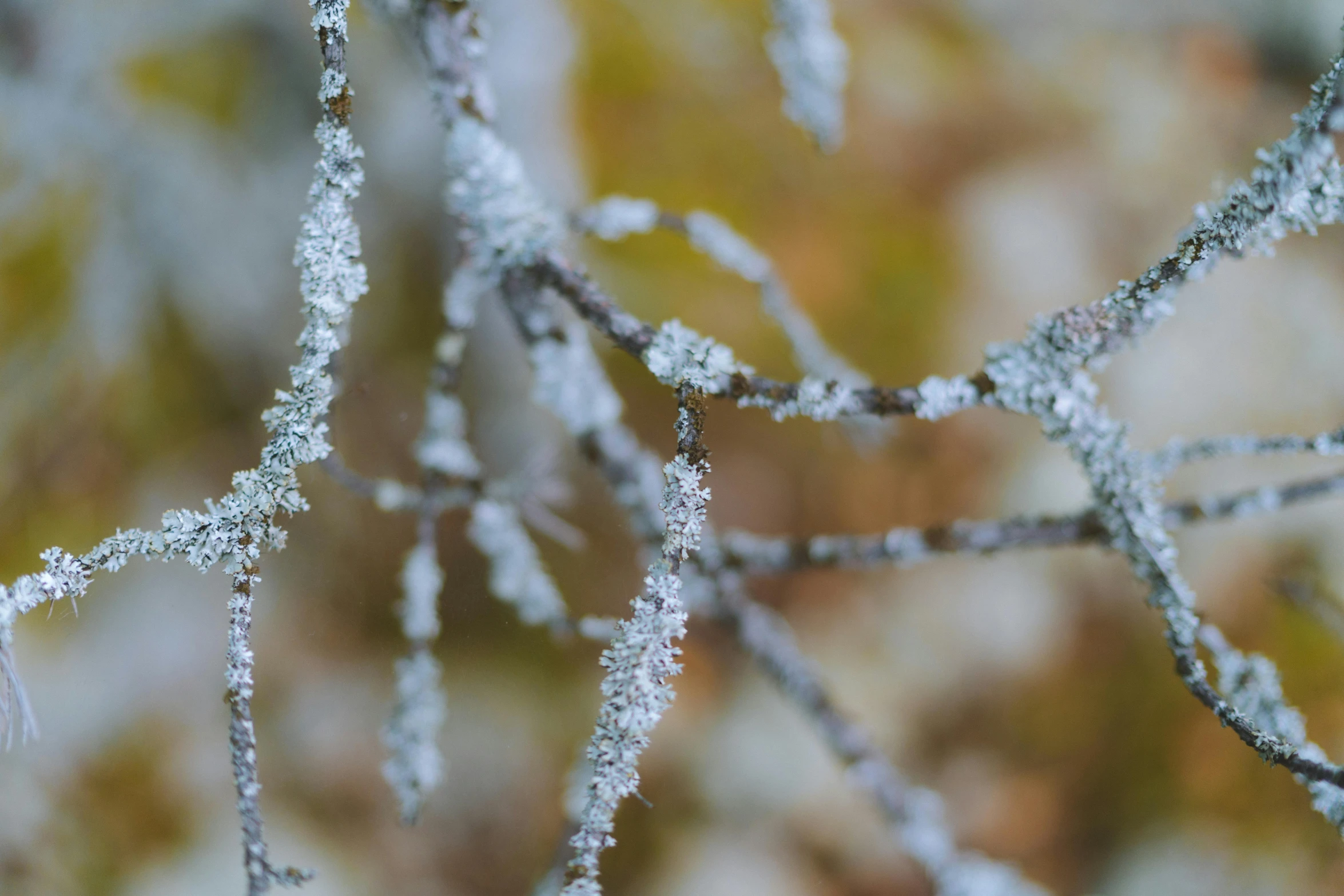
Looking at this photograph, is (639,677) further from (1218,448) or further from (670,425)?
(670,425)

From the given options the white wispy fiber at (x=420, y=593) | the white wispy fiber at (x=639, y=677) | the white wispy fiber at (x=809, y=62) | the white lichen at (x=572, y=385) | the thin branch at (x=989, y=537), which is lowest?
the white wispy fiber at (x=639, y=677)

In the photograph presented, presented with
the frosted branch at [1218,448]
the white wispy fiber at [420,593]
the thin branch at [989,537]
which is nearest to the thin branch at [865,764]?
the thin branch at [989,537]

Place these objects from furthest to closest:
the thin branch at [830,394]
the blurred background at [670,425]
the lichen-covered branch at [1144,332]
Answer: the blurred background at [670,425], the thin branch at [830,394], the lichen-covered branch at [1144,332]

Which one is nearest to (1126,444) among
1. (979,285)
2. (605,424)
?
(605,424)

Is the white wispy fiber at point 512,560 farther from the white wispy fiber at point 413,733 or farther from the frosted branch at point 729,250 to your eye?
the frosted branch at point 729,250

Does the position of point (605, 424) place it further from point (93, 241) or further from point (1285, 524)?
point (1285, 524)

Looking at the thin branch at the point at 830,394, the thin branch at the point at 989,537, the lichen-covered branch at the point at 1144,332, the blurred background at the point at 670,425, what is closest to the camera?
the lichen-covered branch at the point at 1144,332
